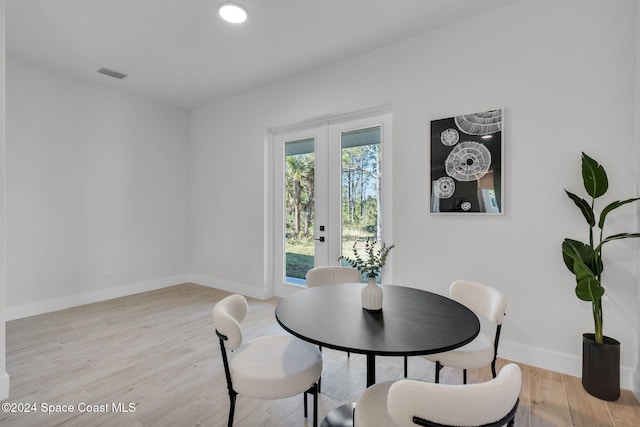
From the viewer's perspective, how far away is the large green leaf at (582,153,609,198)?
2.14m

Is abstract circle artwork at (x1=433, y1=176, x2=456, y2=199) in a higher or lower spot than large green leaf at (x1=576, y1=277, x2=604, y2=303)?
higher

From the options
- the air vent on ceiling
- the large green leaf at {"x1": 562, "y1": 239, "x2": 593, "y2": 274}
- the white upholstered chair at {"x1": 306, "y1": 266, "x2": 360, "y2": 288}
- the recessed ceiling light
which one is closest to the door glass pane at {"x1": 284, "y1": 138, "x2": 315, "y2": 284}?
the white upholstered chair at {"x1": 306, "y1": 266, "x2": 360, "y2": 288}

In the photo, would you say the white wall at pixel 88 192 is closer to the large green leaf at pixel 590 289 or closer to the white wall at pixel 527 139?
Result: the white wall at pixel 527 139

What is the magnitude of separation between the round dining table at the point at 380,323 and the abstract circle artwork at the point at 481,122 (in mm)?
1621

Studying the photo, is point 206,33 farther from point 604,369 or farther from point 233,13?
point 604,369

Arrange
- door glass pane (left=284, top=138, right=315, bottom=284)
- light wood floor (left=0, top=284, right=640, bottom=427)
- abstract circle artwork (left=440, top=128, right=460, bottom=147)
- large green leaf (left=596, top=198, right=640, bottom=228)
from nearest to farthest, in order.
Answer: light wood floor (left=0, top=284, right=640, bottom=427) < large green leaf (left=596, top=198, right=640, bottom=228) < abstract circle artwork (left=440, top=128, right=460, bottom=147) < door glass pane (left=284, top=138, right=315, bottom=284)

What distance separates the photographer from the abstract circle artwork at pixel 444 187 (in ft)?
9.43

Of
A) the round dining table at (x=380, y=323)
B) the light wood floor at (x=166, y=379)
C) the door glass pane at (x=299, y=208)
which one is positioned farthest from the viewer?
the door glass pane at (x=299, y=208)

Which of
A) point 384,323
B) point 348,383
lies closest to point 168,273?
point 348,383

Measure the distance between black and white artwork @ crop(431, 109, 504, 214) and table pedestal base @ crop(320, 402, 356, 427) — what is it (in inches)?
73.7

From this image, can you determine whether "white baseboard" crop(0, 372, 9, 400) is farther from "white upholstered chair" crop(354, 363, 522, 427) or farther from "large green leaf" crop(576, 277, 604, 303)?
"large green leaf" crop(576, 277, 604, 303)

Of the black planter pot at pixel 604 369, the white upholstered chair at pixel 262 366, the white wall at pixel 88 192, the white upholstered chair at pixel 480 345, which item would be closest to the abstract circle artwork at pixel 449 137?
the white upholstered chair at pixel 480 345

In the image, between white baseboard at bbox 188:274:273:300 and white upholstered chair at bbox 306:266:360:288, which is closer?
white upholstered chair at bbox 306:266:360:288

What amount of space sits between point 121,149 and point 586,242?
18.3 feet
